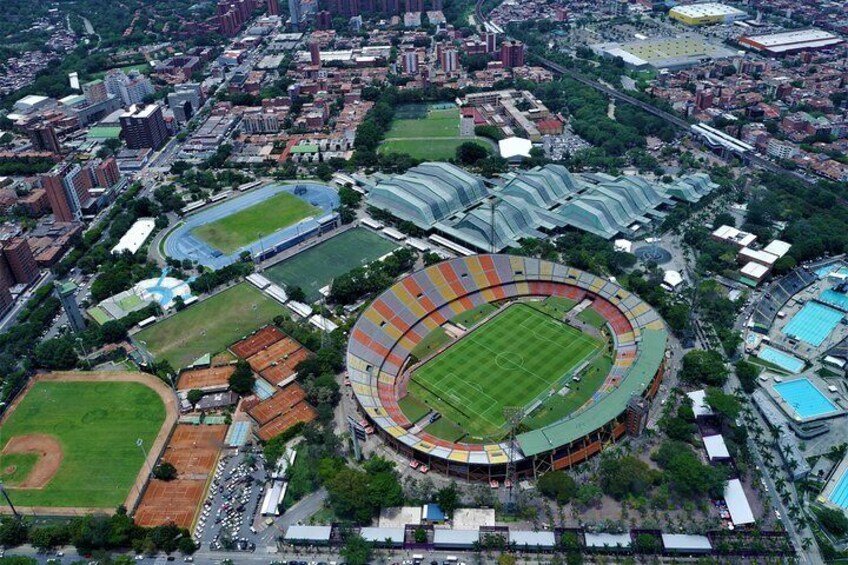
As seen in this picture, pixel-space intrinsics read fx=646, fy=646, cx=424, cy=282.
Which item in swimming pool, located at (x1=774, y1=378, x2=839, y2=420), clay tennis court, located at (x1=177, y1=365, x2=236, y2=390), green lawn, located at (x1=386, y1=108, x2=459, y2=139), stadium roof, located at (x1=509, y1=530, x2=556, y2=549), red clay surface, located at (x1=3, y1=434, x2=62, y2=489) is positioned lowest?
red clay surface, located at (x1=3, y1=434, x2=62, y2=489)

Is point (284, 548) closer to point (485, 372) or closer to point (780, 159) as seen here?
point (485, 372)

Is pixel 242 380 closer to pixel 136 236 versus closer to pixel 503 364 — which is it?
pixel 503 364

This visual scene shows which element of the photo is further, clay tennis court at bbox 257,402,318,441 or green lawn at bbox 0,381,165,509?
clay tennis court at bbox 257,402,318,441

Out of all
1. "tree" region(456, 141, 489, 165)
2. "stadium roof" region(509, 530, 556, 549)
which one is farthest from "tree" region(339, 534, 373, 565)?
"tree" region(456, 141, 489, 165)

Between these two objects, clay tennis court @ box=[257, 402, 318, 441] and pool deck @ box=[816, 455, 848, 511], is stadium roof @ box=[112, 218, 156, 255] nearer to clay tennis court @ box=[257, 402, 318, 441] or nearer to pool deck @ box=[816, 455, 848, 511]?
clay tennis court @ box=[257, 402, 318, 441]

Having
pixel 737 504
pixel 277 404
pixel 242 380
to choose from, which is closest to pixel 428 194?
pixel 242 380

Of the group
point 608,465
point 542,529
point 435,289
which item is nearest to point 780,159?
point 435,289
